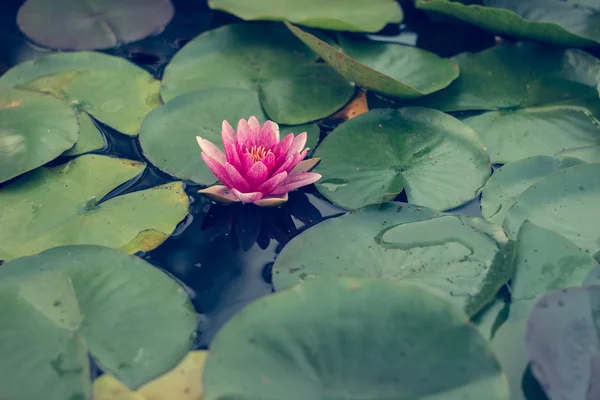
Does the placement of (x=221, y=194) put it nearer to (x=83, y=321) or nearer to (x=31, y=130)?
(x=83, y=321)

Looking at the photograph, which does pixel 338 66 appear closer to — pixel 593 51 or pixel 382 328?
pixel 382 328


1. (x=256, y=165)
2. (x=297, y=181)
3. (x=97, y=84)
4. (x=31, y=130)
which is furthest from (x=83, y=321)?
(x=97, y=84)

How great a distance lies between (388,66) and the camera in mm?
2588

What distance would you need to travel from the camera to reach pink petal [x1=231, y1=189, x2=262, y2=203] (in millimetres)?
1959

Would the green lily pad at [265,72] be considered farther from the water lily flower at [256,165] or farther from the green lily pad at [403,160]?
the water lily flower at [256,165]

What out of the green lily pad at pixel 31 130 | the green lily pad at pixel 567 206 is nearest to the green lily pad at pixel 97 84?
the green lily pad at pixel 31 130

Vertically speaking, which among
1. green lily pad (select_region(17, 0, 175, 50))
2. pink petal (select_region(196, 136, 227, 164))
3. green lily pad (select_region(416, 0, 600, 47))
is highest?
green lily pad (select_region(416, 0, 600, 47))

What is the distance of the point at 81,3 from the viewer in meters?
2.96

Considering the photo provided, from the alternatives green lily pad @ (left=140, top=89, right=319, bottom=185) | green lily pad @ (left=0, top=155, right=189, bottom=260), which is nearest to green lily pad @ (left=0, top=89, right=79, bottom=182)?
green lily pad @ (left=0, top=155, right=189, bottom=260)

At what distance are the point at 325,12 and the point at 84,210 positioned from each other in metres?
1.63

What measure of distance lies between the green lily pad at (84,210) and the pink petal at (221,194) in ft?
0.45

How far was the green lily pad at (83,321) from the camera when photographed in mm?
1518

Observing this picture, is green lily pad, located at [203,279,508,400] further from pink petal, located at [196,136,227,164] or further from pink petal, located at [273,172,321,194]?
pink petal, located at [196,136,227,164]

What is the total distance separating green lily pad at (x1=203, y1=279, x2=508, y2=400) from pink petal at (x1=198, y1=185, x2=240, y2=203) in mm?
550
